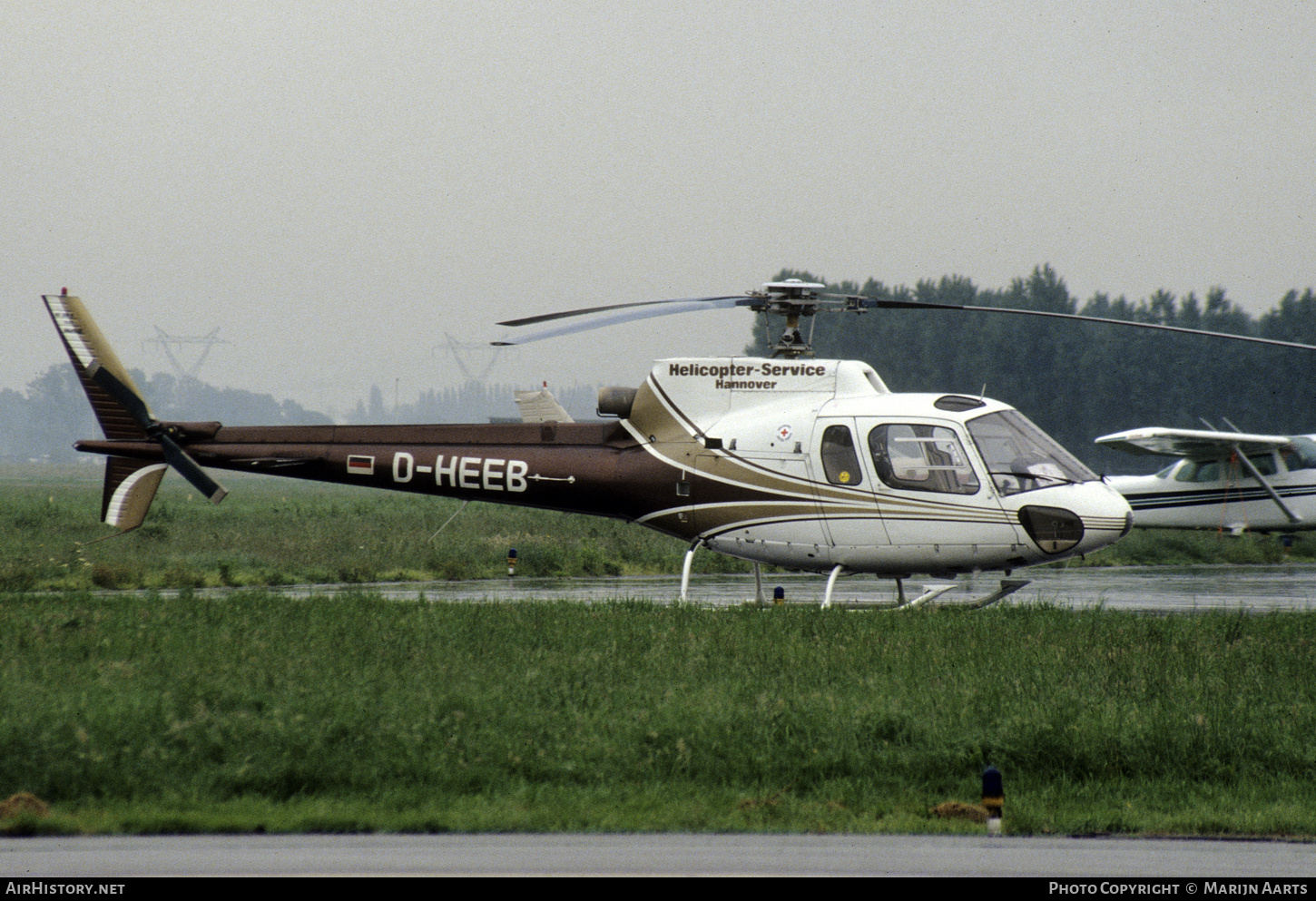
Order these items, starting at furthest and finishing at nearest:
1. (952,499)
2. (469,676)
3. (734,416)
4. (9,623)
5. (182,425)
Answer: (182,425)
(734,416)
(952,499)
(9,623)
(469,676)

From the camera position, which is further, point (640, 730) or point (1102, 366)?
point (1102, 366)

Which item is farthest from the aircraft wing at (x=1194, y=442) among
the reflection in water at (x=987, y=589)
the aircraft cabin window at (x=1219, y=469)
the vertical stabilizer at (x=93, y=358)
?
the vertical stabilizer at (x=93, y=358)

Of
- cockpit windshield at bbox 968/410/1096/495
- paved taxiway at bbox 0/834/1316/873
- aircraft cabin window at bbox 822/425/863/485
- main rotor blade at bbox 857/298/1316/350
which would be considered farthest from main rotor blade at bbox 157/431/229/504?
paved taxiway at bbox 0/834/1316/873

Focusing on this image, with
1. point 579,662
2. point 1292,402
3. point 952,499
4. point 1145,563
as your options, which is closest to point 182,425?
point 579,662

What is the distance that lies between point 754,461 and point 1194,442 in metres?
16.7

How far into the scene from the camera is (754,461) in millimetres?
16359

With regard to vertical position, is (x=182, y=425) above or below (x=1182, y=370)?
below

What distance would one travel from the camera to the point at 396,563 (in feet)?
82.6

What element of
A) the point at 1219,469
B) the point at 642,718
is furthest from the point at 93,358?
the point at 1219,469

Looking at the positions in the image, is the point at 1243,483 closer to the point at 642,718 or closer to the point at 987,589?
the point at 987,589

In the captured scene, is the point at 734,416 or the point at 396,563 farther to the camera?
the point at 396,563

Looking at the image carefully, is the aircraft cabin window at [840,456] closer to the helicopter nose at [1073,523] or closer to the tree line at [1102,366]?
the helicopter nose at [1073,523]

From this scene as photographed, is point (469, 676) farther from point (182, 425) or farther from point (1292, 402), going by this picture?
point (1292, 402)
